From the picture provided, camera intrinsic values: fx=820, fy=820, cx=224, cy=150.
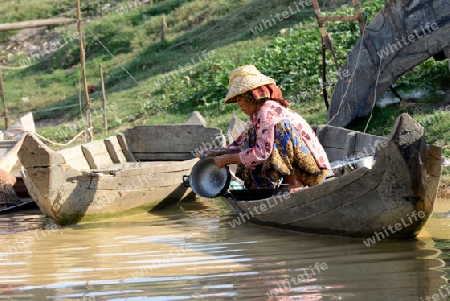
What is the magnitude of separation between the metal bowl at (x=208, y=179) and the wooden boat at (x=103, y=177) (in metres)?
1.21

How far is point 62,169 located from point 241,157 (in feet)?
6.65

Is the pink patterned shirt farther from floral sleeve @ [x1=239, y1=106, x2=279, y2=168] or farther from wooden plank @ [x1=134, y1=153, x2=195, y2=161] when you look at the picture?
wooden plank @ [x1=134, y1=153, x2=195, y2=161]

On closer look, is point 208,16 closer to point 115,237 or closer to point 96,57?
point 96,57

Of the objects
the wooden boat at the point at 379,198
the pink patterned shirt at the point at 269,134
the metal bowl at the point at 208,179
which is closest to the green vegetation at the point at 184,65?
the pink patterned shirt at the point at 269,134

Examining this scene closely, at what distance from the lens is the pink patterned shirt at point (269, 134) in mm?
6965

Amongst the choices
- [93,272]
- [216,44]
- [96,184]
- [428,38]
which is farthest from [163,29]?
[93,272]

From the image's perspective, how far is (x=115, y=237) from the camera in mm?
7750

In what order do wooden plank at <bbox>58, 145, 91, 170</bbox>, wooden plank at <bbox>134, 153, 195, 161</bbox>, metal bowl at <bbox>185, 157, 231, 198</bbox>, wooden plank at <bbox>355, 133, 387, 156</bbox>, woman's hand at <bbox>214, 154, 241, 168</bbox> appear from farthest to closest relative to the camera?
wooden plank at <bbox>134, 153, 195, 161</bbox> → wooden plank at <bbox>58, 145, 91, 170</bbox> → wooden plank at <bbox>355, 133, 387, 156</bbox> → metal bowl at <bbox>185, 157, 231, 198</bbox> → woman's hand at <bbox>214, 154, 241, 168</bbox>

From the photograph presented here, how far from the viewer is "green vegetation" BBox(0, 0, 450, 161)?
→ 1320 centimetres

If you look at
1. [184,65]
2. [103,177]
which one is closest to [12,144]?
[103,177]

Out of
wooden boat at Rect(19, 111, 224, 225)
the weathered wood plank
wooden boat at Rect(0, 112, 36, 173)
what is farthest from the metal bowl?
wooden boat at Rect(0, 112, 36, 173)

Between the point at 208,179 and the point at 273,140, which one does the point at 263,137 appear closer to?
the point at 273,140

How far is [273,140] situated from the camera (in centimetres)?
697

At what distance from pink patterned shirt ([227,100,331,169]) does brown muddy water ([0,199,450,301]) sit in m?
0.70
